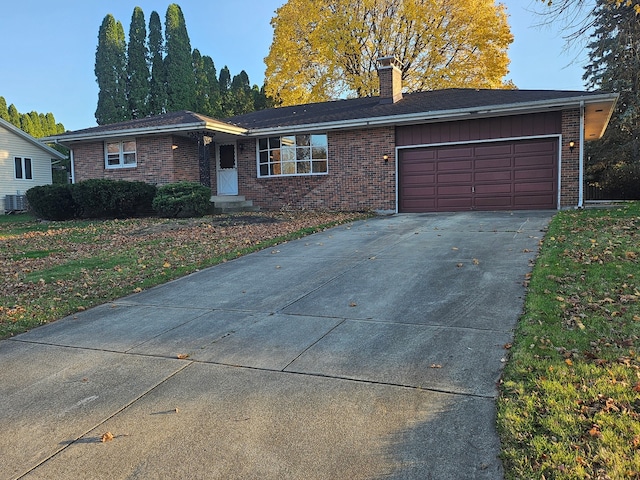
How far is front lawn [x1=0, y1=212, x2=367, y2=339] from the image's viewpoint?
6.22m

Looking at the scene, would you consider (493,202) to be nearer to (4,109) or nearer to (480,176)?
(480,176)

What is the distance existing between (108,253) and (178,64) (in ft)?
109

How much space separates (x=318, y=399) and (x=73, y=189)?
1503 centimetres

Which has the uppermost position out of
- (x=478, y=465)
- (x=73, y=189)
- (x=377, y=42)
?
(x=377, y=42)

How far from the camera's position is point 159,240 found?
10742 mm

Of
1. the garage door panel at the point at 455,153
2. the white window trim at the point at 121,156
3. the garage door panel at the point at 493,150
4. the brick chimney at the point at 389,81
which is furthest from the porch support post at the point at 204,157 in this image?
the garage door panel at the point at 493,150

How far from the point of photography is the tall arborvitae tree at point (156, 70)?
3859 centimetres

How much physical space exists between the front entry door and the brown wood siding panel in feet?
21.6

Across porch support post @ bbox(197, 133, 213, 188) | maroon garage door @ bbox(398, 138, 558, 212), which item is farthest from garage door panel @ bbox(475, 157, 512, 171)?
porch support post @ bbox(197, 133, 213, 188)

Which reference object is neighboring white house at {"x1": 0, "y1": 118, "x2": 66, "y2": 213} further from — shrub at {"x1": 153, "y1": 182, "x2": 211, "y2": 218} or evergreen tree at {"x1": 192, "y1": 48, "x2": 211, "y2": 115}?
shrub at {"x1": 153, "y1": 182, "x2": 211, "y2": 218}

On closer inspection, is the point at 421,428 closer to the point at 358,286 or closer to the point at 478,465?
the point at 478,465

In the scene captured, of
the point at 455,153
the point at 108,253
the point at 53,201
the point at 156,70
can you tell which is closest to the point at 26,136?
the point at 53,201

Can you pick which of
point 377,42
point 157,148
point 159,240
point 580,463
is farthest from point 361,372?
point 377,42

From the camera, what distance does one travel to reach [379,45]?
1081 inches
